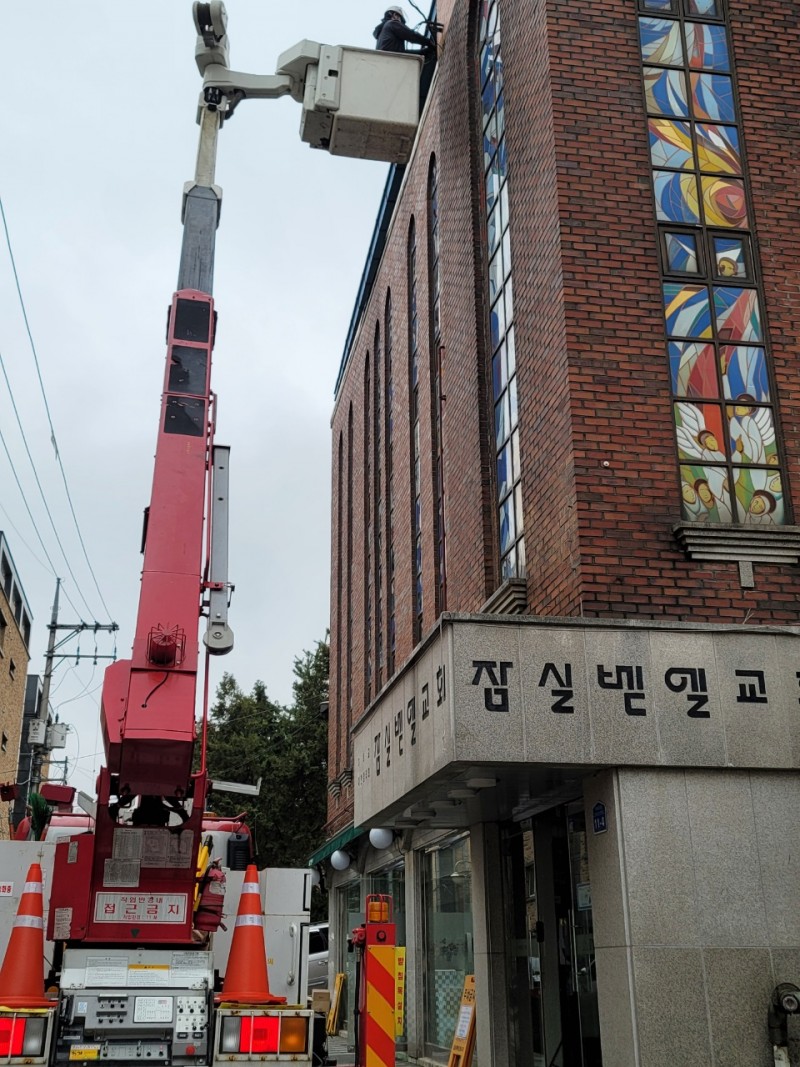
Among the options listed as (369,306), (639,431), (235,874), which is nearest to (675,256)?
(639,431)

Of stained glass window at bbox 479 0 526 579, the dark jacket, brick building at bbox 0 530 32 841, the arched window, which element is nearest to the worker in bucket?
the dark jacket

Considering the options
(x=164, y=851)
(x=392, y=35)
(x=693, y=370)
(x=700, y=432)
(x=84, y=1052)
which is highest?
(x=392, y=35)

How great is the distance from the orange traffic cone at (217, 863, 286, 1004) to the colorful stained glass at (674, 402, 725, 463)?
539 centimetres

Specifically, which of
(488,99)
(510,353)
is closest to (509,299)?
(510,353)

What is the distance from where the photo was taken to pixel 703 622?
927 centimetres

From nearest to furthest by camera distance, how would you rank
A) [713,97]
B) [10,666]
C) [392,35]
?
[713,97], [392,35], [10,666]

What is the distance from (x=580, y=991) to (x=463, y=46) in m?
12.2

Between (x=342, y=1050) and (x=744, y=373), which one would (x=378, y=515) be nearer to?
(x=342, y=1050)

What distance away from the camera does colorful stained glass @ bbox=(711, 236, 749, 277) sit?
11.1 m

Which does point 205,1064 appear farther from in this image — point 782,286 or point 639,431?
point 782,286

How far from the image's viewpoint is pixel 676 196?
1117 cm

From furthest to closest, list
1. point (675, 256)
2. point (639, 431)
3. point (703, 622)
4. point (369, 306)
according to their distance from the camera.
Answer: point (369, 306) → point (675, 256) → point (639, 431) → point (703, 622)

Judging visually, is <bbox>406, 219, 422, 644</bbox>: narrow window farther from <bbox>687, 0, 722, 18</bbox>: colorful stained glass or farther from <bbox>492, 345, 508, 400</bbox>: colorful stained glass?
<bbox>687, 0, 722, 18</bbox>: colorful stained glass

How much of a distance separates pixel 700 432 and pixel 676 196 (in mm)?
2556
